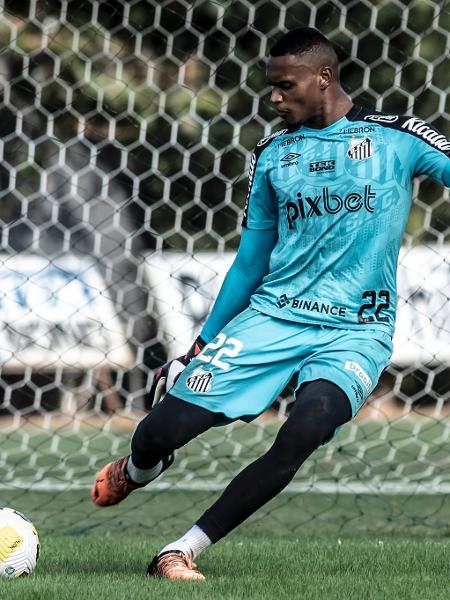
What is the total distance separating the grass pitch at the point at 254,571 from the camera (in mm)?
3490

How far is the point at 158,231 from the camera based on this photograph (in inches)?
304

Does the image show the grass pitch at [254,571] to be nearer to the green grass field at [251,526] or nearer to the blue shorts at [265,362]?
the green grass field at [251,526]

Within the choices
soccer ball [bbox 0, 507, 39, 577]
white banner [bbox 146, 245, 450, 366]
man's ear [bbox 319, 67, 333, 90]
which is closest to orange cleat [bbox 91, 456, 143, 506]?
soccer ball [bbox 0, 507, 39, 577]

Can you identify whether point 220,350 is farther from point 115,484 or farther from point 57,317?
point 57,317

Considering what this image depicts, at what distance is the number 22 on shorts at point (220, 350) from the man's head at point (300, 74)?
73cm

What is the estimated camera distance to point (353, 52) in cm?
638

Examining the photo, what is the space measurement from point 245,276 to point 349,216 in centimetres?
44

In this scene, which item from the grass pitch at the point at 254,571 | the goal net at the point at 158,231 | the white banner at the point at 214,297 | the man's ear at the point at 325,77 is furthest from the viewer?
the white banner at the point at 214,297

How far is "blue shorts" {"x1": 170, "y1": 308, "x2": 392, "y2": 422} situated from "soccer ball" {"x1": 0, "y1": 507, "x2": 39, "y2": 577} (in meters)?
0.63

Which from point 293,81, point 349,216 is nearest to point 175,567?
point 349,216

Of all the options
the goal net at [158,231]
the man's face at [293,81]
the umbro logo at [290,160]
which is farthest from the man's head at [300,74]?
the goal net at [158,231]

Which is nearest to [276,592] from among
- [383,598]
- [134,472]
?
[383,598]

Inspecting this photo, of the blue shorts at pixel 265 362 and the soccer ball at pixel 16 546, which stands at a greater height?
the blue shorts at pixel 265 362

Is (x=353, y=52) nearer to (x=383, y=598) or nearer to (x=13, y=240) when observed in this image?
(x=13, y=240)
